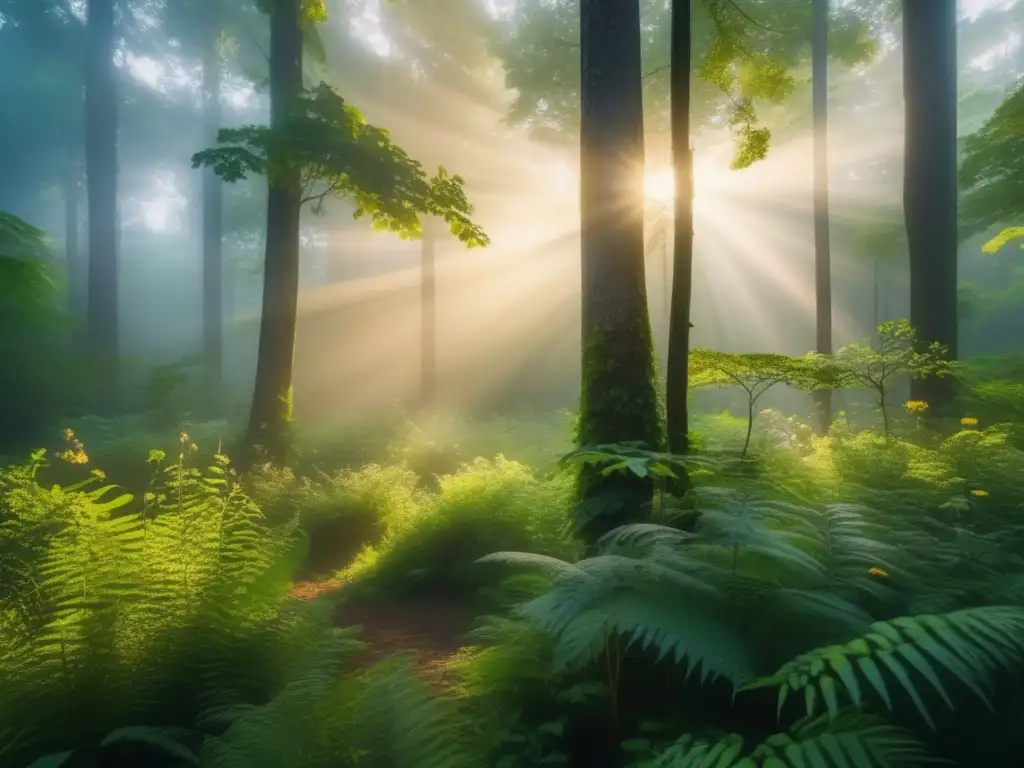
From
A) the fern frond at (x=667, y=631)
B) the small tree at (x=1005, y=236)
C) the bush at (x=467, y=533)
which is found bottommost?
the bush at (x=467, y=533)

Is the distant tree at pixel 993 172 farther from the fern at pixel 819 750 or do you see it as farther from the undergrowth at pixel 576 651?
the fern at pixel 819 750

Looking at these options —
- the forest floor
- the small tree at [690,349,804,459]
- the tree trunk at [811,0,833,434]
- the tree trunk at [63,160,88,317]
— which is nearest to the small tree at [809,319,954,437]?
the small tree at [690,349,804,459]

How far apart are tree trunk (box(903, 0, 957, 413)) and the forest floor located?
25.0 feet

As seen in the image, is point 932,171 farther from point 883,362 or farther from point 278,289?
point 278,289

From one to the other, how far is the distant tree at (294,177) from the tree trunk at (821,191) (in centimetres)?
894

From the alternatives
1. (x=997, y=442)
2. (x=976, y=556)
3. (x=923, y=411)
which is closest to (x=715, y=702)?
(x=976, y=556)

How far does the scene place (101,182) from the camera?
20.9 m

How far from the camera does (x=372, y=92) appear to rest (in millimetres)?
21312

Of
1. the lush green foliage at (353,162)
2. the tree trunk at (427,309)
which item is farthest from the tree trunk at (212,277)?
the lush green foliage at (353,162)

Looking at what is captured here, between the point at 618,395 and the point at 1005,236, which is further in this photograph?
the point at 1005,236

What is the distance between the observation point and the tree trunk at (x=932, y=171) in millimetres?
9102

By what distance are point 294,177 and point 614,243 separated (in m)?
6.84

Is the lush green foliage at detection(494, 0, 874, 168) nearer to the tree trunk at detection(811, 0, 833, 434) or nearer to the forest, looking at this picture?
the forest

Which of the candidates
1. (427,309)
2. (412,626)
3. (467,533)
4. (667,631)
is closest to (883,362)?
(467,533)
